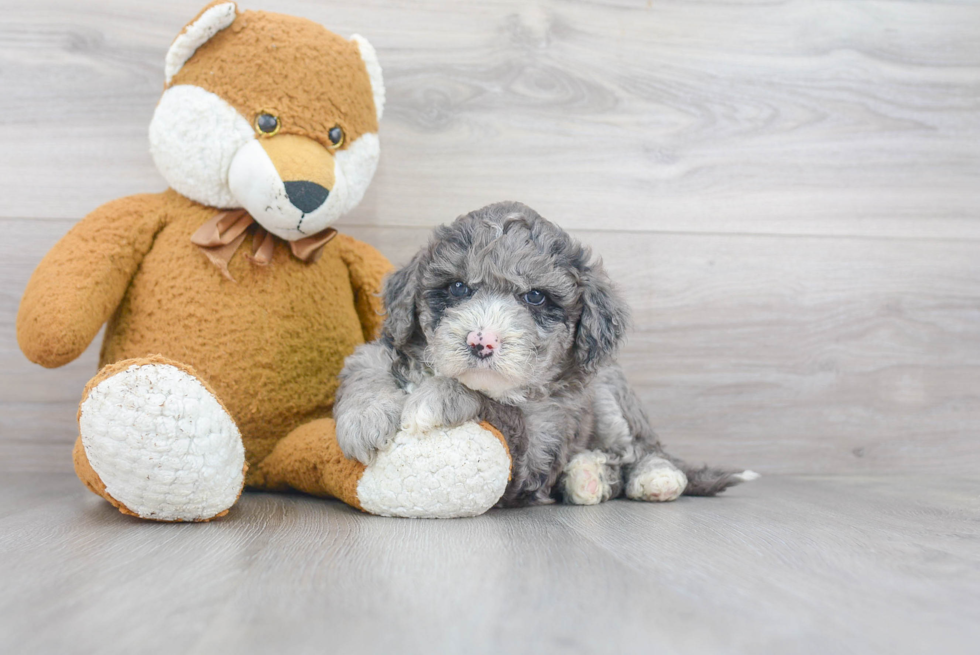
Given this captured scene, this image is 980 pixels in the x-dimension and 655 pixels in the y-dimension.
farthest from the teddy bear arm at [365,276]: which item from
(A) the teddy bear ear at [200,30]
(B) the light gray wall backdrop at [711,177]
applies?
(A) the teddy bear ear at [200,30]

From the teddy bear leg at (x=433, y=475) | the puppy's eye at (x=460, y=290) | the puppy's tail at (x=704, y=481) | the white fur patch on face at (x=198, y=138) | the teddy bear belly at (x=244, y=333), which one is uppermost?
the white fur patch on face at (x=198, y=138)

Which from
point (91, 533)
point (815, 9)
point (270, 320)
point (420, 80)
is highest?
point (815, 9)

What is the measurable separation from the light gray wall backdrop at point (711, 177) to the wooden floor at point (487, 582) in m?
0.59

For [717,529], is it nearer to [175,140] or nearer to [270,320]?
[270,320]

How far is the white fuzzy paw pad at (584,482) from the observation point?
128 centimetres

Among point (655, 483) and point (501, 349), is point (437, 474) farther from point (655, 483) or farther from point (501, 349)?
point (655, 483)

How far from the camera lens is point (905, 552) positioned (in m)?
1.00

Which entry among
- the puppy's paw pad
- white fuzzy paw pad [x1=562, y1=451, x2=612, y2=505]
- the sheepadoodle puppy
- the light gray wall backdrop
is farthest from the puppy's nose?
the light gray wall backdrop

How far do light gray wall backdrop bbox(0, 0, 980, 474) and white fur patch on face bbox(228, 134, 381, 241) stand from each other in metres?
0.32

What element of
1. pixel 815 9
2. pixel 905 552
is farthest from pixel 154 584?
pixel 815 9

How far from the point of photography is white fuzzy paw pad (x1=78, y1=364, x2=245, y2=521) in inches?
37.8

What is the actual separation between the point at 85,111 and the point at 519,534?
1275mm

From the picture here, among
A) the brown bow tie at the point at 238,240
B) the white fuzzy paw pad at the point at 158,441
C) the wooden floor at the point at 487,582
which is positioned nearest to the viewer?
the wooden floor at the point at 487,582

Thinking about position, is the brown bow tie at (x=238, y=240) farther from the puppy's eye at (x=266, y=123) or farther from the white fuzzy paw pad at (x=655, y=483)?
the white fuzzy paw pad at (x=655, y=483)
